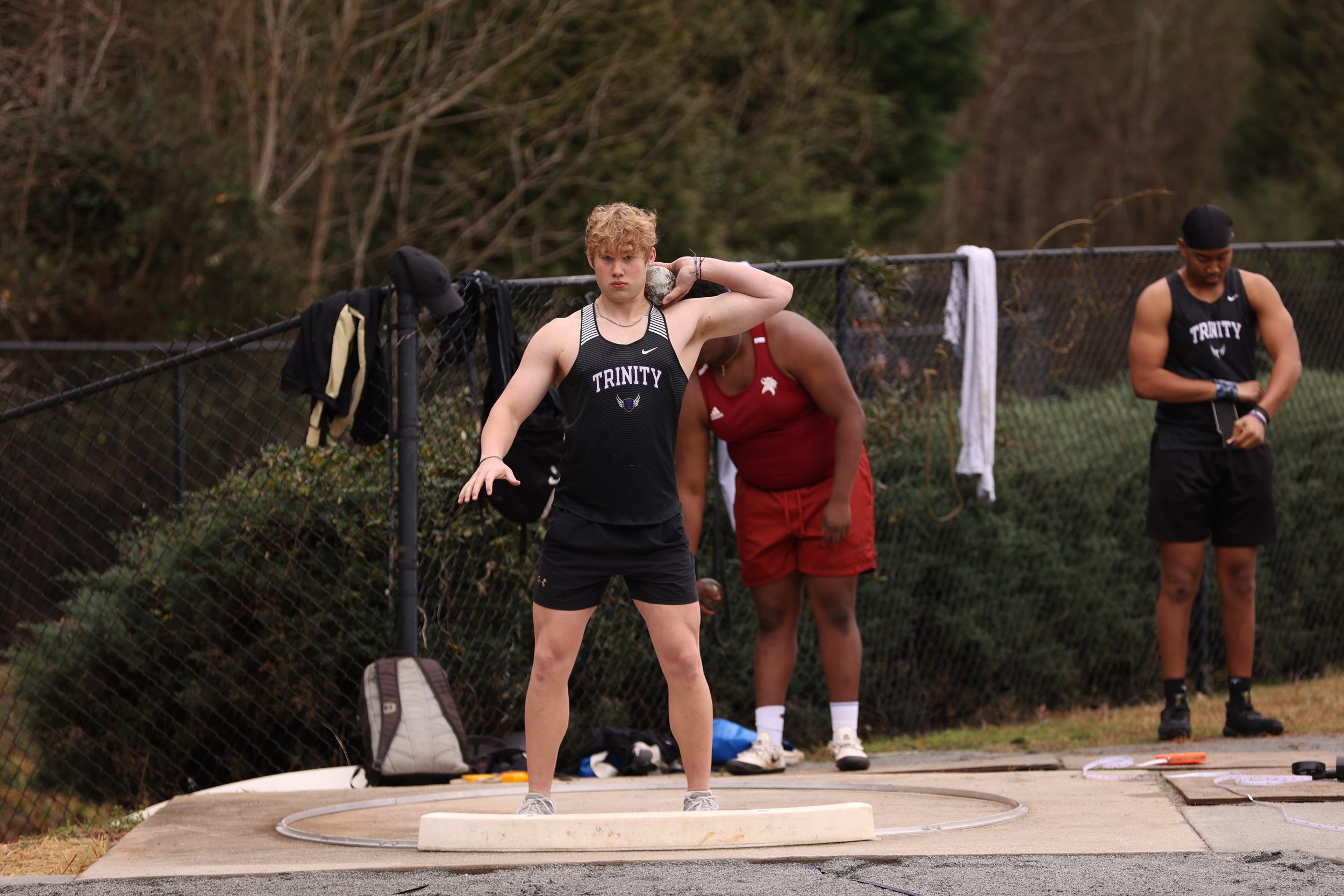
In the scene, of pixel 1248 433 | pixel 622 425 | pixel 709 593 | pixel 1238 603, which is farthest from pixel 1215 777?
pixel 622 425

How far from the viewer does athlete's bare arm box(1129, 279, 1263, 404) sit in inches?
247

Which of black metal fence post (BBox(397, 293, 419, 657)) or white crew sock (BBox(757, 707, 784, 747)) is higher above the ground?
black metal fence post (BBox(397, 293, 419, 657))

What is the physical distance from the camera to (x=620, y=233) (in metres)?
4.35

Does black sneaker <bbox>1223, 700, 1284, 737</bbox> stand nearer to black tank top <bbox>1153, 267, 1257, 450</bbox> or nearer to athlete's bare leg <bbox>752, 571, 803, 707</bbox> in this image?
black tank top <bbox>1153, 267, 1257, 450</bbox>

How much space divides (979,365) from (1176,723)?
1869 mm

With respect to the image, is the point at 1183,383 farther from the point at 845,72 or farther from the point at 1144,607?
the point at 845,72

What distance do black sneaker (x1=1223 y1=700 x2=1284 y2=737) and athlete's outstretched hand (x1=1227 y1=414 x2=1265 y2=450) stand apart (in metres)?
1.12

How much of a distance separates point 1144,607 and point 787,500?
3072 millimetres

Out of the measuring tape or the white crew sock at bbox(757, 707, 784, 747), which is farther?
the white crew sock at bbox(757, 707, 784, 747)

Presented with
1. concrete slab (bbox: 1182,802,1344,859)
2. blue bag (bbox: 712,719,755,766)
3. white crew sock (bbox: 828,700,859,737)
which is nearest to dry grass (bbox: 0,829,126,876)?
blue bag (bbox: 712,719,755,766)

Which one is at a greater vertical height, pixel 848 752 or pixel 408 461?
pixel 408 461

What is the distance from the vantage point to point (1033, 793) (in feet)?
16.9

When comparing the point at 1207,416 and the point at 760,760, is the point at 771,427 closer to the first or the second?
the point at 760,760

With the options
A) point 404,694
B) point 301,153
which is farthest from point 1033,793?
point 301,153
